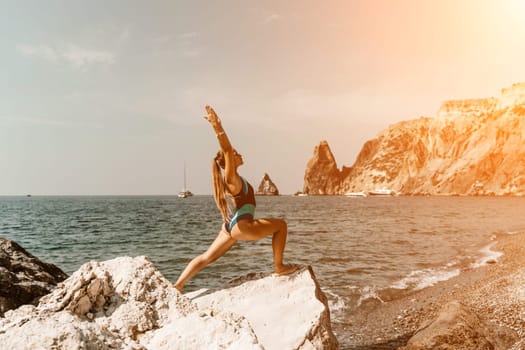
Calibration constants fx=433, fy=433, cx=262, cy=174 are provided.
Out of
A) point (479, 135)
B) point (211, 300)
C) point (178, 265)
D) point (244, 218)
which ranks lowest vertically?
point (178, 265)

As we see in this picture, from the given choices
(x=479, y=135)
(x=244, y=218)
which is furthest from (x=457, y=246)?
(x=479, y=135)

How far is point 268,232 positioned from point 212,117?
1731mm

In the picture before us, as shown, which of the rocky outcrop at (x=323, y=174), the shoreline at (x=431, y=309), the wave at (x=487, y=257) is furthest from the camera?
the rocky outcrop at (x=323, y=174)

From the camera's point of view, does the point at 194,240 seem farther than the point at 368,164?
No

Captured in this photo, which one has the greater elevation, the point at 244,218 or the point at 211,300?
the point at 244,218

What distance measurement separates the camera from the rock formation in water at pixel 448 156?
12256 cm

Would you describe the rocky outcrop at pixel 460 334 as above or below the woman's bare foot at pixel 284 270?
below

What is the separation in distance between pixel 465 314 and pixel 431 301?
11.3 feet

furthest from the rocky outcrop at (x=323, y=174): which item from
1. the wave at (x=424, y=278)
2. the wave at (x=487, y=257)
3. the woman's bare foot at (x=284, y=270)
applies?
the woman's bare foot at (x=284, y=270)

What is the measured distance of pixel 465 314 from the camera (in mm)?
7281

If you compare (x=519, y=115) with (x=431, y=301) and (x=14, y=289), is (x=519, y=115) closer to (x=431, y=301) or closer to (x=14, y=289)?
(x=431, y=301)

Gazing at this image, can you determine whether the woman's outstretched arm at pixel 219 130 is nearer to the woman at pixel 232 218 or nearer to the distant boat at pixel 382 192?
the woman at pixel 232 218

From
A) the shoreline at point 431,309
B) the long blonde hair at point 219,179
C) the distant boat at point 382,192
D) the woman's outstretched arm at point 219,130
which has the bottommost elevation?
the shoreline at point 431,309

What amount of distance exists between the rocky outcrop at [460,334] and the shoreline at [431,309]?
0.30m
